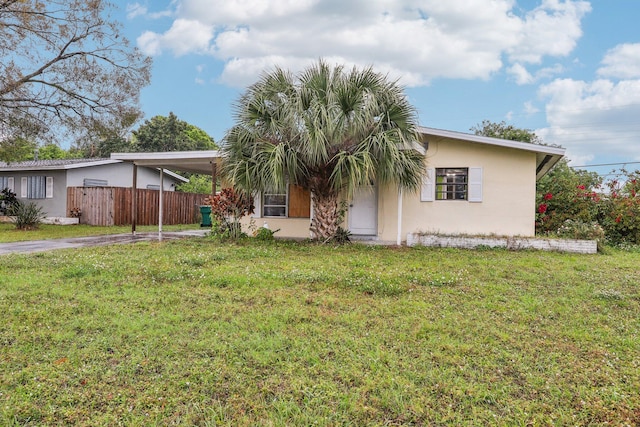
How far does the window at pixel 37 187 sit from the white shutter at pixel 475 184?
59.8ft

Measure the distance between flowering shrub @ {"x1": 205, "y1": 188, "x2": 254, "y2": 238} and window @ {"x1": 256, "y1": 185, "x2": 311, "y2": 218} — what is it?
104 cm

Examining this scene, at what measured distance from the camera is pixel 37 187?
17438mm

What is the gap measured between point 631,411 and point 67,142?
17.1 meters

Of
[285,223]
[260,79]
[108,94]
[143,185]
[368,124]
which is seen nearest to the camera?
[368,124]

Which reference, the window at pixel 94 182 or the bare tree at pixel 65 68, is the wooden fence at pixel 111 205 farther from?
the bare tree at pixel 65 68

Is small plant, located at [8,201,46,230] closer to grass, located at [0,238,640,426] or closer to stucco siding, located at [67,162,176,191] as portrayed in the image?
stucco siding, located at [67,162,176,191]

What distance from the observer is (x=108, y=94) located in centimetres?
1374

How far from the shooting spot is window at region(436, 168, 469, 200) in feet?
33.4

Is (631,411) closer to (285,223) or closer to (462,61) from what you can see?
(285,223)

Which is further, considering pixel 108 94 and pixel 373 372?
pixel 108 94

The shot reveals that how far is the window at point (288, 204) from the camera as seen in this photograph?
35.8ft

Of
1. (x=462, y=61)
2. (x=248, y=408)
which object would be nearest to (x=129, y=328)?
(x=248, y=408)

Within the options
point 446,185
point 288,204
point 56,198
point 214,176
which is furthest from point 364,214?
point 56,198

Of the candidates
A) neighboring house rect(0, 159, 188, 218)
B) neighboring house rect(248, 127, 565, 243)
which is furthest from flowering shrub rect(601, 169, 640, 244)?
neighboring house rect(0, 159, 188, 218)
